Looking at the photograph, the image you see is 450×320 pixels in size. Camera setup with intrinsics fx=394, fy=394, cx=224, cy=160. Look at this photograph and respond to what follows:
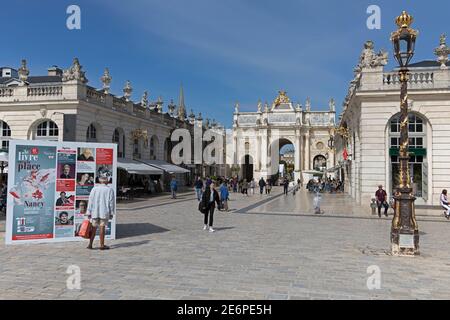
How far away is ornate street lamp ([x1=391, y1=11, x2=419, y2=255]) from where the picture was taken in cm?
897

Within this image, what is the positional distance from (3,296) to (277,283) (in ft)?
13.2

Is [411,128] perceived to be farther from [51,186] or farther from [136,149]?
[136,149]

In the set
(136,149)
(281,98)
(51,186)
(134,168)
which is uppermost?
(281,98)

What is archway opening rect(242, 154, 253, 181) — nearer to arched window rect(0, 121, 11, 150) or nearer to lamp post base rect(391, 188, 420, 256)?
arched window rect(0, 121, 11, 150)

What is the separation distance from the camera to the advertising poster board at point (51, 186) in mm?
9836

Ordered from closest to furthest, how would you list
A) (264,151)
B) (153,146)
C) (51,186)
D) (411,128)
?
1. (51,186)
2. (411,128)
3. (153,146)
4. (264,151)

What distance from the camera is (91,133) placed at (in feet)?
81.6

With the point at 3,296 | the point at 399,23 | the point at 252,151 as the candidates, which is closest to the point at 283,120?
Answer: the point at 252,151

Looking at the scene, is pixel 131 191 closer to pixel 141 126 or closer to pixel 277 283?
pixel 141 126

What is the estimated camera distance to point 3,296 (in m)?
5.52

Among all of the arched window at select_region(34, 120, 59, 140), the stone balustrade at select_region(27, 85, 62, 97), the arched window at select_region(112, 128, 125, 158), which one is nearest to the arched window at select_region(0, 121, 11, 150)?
the arched window at select_region(34, 120, 59, 140)

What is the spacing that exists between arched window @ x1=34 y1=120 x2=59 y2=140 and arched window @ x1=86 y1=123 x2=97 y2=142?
72.9 inches

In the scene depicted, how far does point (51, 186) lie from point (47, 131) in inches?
579

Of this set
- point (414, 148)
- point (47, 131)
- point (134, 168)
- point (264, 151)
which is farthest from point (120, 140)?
point (264, 151)
